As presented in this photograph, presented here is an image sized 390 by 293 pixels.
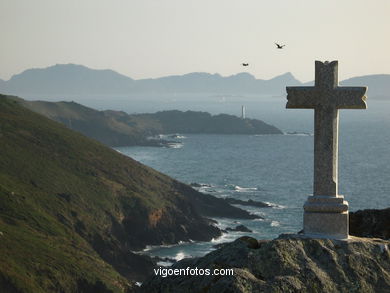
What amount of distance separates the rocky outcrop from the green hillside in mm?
54697

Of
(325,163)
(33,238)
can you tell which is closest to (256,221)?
(33,238)

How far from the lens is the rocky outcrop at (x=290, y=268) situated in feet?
42.3

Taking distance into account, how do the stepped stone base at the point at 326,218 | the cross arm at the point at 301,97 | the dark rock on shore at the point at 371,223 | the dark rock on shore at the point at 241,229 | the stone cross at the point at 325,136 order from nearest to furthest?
the stepped stone base at the point at 326,218 < the stone cross at the point at 325,136 < the cross arm at the point at 301,97 < the dark rock on shore at the point at 371,223 < the dark rock on shore at the point at 241,229

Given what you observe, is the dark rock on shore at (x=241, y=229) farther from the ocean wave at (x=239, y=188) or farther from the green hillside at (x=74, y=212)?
the ocean wave at (x=239, y=188)

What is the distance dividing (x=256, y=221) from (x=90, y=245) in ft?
98.6

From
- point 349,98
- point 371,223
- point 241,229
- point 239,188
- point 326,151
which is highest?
point 349,98

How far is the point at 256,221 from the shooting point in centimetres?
11481

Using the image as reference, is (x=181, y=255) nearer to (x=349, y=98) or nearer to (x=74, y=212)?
(x=74, y=212)

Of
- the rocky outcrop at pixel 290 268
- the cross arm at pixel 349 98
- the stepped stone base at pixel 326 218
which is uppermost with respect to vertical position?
the cross arm at pixel 349 98

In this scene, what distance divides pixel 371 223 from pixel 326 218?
10.2 ft

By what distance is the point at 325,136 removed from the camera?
52.5ft

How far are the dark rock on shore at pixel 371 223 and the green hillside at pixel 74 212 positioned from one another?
5144 centimetres

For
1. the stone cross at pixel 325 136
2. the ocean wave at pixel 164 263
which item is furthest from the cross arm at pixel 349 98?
the ocean wave at pixel 164 263

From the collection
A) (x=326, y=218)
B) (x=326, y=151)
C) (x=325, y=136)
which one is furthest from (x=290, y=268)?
(x=325, y=136)
